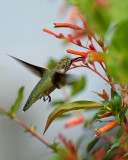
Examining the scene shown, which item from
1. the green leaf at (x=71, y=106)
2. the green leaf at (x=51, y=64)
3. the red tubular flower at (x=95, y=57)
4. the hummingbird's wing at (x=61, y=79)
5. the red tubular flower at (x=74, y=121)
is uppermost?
the red tubular flower at (x=95, y=57)

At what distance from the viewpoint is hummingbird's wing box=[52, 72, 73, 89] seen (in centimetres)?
133

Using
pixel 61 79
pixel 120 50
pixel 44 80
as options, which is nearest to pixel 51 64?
pixel 61 79

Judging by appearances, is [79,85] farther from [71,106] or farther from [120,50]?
[71,106]

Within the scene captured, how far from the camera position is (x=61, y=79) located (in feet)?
4.71

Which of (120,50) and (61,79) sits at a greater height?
(120,50)

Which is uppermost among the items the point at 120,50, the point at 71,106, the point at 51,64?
the point at 120,50

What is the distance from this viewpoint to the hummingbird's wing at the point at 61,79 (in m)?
1.33

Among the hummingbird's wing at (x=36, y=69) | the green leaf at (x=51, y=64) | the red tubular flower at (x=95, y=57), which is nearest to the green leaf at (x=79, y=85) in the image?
the red tubular flower at (x=95, y=57)

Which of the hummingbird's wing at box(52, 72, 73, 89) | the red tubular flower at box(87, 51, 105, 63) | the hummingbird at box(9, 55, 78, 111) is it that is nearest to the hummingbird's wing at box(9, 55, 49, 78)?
the hummingbird at box(9, 55, 78, 111)

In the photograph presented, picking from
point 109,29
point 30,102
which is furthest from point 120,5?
point 30,102

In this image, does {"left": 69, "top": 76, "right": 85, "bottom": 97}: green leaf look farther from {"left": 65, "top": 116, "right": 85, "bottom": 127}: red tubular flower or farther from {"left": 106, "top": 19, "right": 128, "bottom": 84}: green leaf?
{"left": 106, "top": 19, "right": 128, "bottom": 84}: green leaf

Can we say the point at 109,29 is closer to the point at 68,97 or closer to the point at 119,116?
the point at 68,97

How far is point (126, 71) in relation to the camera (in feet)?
1.68

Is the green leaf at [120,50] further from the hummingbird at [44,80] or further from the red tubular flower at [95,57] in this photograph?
the hummingbird at [44,80]
